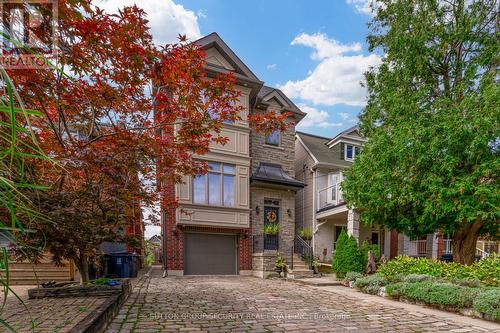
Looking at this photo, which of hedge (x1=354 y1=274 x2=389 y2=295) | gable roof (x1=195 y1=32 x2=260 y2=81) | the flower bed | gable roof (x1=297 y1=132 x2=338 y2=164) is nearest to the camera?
the flower bed

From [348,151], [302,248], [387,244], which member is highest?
[348,151]

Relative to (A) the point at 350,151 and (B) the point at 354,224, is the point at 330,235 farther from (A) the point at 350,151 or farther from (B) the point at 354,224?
(A) the point at 350,151

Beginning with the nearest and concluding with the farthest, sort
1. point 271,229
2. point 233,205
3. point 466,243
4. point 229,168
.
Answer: point 466,243 < point 233,205 < point 229,168 < point 271,229

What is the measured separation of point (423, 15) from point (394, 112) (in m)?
3.56

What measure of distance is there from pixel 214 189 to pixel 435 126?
854 centimetres

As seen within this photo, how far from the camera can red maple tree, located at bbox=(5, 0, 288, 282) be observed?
4.41 metres

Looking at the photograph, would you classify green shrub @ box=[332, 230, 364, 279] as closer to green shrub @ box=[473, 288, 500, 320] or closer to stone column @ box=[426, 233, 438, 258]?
green shrub @ box=[473, 288, 500, 320]

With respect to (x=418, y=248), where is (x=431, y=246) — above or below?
above

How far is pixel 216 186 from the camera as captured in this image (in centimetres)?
1315

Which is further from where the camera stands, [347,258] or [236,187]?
[236,187]

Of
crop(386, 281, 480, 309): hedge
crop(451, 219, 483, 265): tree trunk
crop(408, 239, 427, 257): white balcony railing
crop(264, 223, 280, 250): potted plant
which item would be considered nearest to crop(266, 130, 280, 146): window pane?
crop(264, 223, 280, 250): potted plant

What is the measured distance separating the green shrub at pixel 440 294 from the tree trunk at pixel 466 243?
4.16 metres

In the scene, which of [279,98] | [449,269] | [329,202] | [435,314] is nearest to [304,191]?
[329,202]

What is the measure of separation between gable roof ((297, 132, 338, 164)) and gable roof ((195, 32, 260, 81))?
6.02 metres
